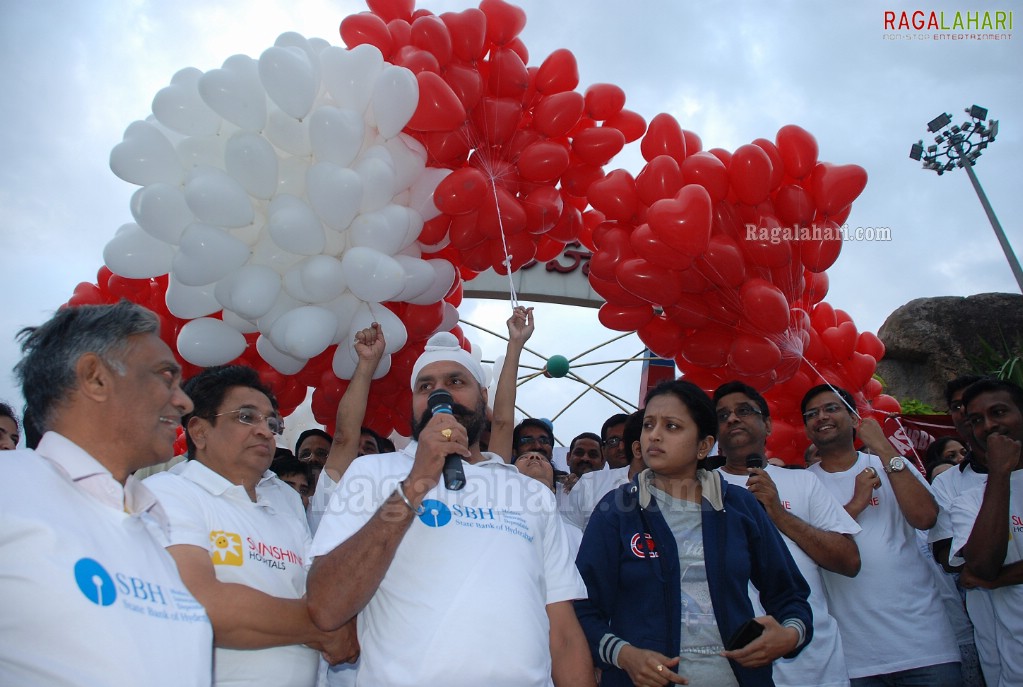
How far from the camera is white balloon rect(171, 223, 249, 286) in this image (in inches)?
135

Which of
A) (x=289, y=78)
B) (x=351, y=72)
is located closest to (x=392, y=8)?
(x=351, y=72)

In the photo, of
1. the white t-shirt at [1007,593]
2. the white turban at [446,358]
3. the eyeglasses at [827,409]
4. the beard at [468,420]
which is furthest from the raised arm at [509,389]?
the white t-shirt at [1007,593]

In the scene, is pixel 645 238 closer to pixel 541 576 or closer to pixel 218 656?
pixel 541 576

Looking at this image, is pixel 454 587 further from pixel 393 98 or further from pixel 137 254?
pixel 137 254

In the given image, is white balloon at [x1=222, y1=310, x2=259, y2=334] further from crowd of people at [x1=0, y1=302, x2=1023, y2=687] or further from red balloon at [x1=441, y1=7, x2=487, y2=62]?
red balloon at [x1=441, y1=7, x2=487, y2=62]

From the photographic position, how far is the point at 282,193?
3.65m

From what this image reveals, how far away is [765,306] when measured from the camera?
3729mm

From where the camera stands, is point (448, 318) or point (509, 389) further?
point (448, 318)

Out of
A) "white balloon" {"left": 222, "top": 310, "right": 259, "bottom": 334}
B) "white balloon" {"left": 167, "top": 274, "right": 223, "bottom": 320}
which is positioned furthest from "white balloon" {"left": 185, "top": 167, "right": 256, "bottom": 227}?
"white balloon" {"left": 222, "top": 310, "right": 259, "bottom": 334}

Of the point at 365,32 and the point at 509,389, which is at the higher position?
the point at 365,32

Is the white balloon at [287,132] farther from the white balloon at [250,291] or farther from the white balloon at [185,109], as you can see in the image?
the white balloon at [250,291]

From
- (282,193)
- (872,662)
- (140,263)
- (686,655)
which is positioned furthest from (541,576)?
(140,263)

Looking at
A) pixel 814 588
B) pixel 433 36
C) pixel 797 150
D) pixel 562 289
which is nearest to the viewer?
pixel 814 588

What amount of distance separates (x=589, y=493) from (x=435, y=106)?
2.08m
